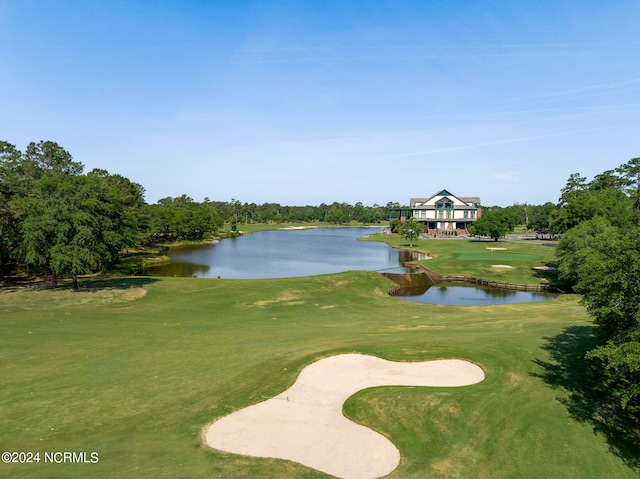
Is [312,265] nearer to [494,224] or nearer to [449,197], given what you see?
[494,224]

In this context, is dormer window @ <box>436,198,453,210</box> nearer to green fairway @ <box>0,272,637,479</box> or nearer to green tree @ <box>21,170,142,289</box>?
green fairway @ <box>0,272,637,479</box>

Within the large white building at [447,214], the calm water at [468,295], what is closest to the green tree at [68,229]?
the calm water at [468,295]

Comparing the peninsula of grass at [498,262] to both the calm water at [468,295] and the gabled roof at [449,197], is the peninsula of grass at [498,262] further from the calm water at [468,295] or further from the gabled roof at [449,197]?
the gabled roof at [449,197]

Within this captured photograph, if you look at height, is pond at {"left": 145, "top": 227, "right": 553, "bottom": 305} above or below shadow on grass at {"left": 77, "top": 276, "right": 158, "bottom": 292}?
below

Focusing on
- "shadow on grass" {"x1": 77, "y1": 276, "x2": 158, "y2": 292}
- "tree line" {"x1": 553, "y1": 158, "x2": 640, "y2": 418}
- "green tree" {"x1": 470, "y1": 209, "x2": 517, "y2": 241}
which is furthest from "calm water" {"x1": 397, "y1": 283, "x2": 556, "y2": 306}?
"green tree" {"x1": 470, "y1": 209, "x2": 517, "y2": 241}

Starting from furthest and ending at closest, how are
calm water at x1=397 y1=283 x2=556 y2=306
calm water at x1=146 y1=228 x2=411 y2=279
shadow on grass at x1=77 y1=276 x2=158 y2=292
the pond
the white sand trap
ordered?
→ calm water at x1=146 y1=228 x2=411 y2=279 → the pond → calm water at x1=397 y1=283 x2=556 y2=306 → shadow on grass at x1=77 y1=276 x2=158 y2=292 → the white sand trap
